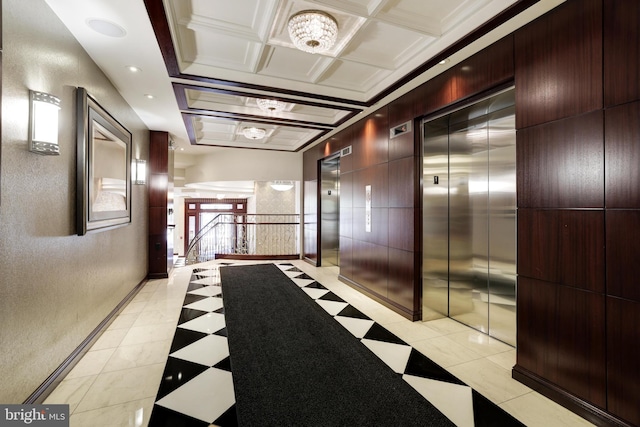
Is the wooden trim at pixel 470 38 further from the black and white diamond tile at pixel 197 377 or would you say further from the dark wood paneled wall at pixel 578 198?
the black and white diamond tile at pixel 197 377

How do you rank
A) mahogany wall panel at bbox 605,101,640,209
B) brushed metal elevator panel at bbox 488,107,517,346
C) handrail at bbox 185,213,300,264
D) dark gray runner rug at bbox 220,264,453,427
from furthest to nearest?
1. handrail at bbox 185,213,300,264
2. brushed metal elevator panel at bbox 488,107,517,346
3. dark gray runner rug at bbox 220,264,453,427
4. mahogany wall panel at bbox 605,101,640,209

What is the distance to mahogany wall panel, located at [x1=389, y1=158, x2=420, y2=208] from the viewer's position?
147 inches

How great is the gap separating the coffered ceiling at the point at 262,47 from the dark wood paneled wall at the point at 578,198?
1.24 feet

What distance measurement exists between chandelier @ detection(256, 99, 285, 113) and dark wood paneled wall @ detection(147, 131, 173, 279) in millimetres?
2469

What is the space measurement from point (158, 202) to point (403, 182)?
15.2 feet

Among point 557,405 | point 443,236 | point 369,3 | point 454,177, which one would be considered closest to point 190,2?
point 369,3

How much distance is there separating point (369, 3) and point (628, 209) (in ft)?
7.70

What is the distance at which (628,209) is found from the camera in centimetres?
181

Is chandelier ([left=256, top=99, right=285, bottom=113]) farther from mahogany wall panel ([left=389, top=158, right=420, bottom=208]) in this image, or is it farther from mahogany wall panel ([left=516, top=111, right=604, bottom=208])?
mahogany wall panel ([left=516, top=111, right=604, bottom=208])

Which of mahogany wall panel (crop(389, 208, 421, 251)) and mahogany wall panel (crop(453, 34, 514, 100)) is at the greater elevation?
mahogany wall panel (crop(453, 34, 514, 100))

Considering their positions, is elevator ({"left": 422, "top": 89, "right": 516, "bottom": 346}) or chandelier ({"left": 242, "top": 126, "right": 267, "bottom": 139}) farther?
chandelier ({"left": 242, "top": 126, "right": 267, "bottom": 139})

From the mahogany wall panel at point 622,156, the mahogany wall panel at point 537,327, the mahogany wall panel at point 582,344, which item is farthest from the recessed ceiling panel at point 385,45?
the mahogany wall panel at point 582,344

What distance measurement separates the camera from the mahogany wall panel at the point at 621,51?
5.84 ft

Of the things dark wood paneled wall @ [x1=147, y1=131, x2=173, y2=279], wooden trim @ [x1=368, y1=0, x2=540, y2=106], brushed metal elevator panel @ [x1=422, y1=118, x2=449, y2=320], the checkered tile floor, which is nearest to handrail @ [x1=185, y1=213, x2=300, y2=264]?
dark wood paneled wall @ [x1=147, y1=131, x2=173, y2=279]
